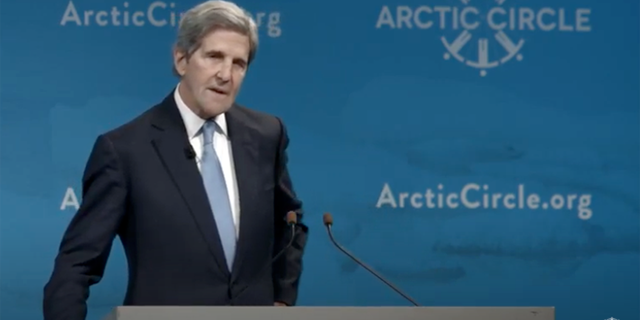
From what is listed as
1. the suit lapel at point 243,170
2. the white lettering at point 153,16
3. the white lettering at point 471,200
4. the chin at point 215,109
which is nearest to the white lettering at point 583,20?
the white lettering at point 471,200

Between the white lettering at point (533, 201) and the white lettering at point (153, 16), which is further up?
the white lettering at point (153, 16)

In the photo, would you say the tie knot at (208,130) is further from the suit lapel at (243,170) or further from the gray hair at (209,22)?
the gray hair at (209,22)

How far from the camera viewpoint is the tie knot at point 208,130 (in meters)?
3.17

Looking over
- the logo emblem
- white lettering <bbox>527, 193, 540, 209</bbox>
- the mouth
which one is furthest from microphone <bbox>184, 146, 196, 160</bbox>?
white lettering <bbox>527, 193, 540, 209</bbox>

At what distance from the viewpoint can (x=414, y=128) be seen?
4.41 metres

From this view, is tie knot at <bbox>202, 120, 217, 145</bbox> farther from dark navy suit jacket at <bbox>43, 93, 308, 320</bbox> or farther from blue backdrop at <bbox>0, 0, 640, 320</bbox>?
blue backdrop at <bbox>0, 0, 640, 320</bbox>

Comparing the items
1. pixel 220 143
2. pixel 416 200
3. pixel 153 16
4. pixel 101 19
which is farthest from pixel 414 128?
pixel 220 143

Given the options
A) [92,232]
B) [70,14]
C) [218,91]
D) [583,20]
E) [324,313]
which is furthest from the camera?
[583,20]

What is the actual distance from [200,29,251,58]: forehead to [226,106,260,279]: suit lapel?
0.63 ft

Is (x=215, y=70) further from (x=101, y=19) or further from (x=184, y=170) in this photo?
(x=101, y=19)

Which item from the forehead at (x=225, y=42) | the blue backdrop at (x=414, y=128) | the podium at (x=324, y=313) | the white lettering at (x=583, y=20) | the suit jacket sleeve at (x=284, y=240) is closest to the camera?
the podium at (x=324, y=313)

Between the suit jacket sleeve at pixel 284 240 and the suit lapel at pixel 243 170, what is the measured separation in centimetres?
11

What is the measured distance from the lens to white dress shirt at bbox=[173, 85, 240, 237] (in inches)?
124

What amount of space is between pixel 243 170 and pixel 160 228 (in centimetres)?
24
